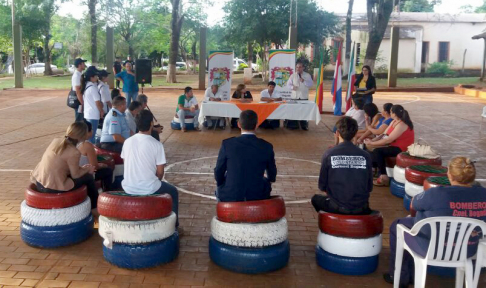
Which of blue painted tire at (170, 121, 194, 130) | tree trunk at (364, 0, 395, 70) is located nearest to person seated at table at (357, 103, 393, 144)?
blue painted tire at (170, 121, 194, 130)

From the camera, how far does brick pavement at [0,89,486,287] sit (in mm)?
4422

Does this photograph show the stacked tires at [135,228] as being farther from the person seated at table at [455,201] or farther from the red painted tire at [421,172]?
the red painted tire at [421,172]

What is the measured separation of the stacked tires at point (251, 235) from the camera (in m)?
4.42

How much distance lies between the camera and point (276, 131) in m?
13.0

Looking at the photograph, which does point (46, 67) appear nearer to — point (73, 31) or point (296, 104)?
point (73, 31)

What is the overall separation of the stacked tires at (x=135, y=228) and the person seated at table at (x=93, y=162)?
1250mm

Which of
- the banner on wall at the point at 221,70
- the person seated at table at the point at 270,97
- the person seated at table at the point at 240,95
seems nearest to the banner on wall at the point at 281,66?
the banner on wall at the point at 221,70

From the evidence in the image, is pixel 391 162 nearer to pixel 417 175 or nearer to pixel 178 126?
pixel 417 175

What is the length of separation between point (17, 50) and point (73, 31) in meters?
28.8

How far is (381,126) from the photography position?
789 centimetres

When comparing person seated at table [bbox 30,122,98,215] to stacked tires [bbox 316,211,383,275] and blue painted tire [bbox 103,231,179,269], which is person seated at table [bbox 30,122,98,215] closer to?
blue painted tire [bbox 103,231,179,269]

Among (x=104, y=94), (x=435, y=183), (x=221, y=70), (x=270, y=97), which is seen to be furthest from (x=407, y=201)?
(x=221, y=70)

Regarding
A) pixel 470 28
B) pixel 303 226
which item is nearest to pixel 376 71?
pixel 470 28

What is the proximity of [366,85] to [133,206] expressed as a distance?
385 inches
